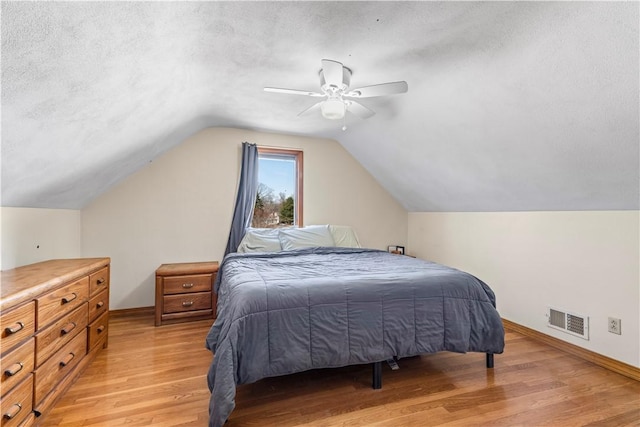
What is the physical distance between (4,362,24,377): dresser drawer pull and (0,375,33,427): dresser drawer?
0.08m

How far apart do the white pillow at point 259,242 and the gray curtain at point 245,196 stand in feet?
0.41

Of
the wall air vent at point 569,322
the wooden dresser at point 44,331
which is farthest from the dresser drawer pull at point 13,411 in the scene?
the wall air vent at point 569,322

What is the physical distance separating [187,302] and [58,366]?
1.35 metres

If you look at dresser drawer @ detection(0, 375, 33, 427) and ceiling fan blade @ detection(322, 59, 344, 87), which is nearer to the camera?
dresser drawer @ detection(0, 375, 33, 427)

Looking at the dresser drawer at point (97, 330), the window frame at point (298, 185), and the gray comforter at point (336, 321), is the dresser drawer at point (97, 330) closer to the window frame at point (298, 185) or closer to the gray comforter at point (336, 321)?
the gray comforter at point (336, 321)

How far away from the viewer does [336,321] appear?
1778 millimetres

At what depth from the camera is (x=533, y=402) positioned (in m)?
1.77

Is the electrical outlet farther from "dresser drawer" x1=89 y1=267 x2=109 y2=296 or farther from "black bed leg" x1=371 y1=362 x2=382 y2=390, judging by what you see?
"dresser drawer" x1=89 y1=267 x2=109 y2=296

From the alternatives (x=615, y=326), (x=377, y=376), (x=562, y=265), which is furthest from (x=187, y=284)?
(x=615, y=326)

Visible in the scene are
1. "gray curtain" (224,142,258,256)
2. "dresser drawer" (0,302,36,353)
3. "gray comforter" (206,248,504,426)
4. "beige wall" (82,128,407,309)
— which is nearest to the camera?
"dresser drawer" (0,302,36,353)

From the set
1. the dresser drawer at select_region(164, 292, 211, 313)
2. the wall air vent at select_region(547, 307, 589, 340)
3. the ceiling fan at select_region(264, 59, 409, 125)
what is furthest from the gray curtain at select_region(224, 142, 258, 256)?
the wall air vent at select_region(547, 307, 589, 340)

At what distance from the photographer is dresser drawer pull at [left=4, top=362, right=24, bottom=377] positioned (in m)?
1.24

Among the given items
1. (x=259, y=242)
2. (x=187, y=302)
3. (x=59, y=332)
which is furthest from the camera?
(x=259, y=242)

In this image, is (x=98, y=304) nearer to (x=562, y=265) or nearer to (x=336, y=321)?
(x=336, y=321)
